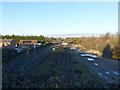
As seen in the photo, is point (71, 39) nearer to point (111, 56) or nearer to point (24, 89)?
point (111, 56)

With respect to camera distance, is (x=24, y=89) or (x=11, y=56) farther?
(x=11, y=56)

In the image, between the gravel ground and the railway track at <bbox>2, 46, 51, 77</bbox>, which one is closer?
the railway track at <bbox>2, 46, 51, 77</bbox>

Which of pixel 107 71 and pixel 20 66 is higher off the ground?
pixel 20 66

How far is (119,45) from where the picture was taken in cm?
866

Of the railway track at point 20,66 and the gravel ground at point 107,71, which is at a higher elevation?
the railway track at point 20,66

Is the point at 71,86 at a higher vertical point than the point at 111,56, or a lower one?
higher

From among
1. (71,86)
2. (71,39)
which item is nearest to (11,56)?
(71,86)

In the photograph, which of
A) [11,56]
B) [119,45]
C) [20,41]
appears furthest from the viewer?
[20,41]

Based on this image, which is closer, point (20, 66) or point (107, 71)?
point (20, 66)

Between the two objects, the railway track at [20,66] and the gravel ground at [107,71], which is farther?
the gravel ground at [107,71]

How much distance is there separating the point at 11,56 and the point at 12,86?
8.68 m

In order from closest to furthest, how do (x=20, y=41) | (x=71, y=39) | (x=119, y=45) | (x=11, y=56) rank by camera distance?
(x=119, y=45) < (x=11, y=56) < (x=20, y=41) < (x=71, y=39)

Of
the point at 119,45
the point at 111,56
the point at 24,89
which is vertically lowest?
the point at 111,56

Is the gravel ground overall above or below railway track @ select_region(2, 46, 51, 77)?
below
